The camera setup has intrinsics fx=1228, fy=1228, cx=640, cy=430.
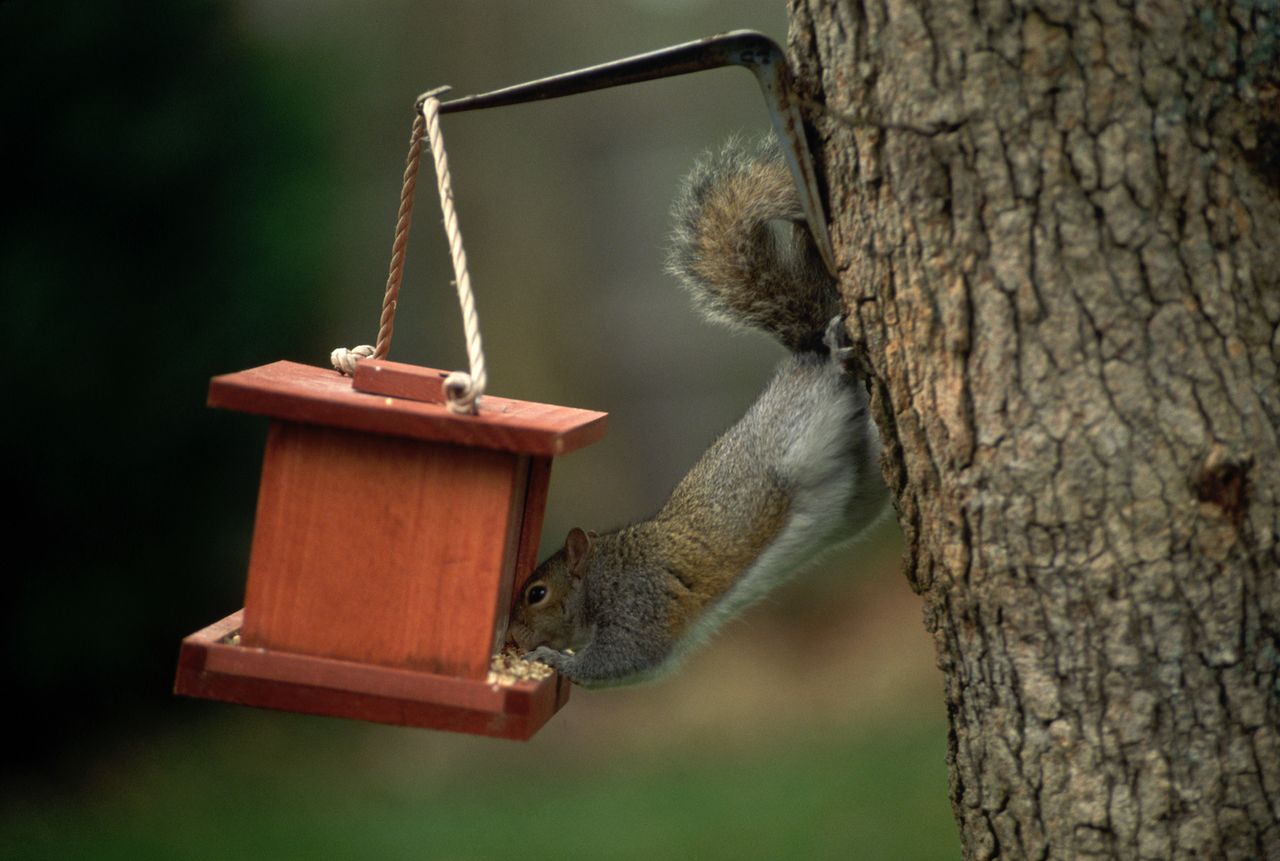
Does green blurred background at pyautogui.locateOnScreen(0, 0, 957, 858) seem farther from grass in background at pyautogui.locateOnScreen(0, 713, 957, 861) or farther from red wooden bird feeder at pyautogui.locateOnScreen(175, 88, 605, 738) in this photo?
red wooden bird feeder at pyautogui.locateOnScreen(175, 88, 605, 738)

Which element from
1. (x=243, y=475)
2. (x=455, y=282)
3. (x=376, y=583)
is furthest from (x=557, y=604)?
(x=243, y=475)

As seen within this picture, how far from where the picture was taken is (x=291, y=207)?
445 centimetres

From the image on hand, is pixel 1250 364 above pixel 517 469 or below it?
above

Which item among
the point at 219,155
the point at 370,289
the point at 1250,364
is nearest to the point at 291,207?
the point at 219,155

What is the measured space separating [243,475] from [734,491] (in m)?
2.55

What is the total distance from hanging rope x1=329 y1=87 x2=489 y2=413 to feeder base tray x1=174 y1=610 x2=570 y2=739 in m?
0.35

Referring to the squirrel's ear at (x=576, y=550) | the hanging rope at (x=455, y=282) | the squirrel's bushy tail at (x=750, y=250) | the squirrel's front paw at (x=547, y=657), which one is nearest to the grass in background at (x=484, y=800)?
the squirrel's ear at (x=576, y=550)

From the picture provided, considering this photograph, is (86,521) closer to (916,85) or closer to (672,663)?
(672,663)

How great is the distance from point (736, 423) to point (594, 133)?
372 centimetres

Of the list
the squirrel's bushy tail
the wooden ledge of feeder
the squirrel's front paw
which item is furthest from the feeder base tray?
the squirrel's bushy tail

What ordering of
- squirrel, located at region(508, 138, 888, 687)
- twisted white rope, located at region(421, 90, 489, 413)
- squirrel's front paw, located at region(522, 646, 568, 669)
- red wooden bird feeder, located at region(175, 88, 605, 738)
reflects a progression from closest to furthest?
twisted white rope, located at region(421, 90, 489, 413), red wooden bird feeder, located at region(175, 88, 605, 738), squirrel's front paw, located at region(522, 646, 568, 669), squirrel, located at region(508, 138, 888, 687)

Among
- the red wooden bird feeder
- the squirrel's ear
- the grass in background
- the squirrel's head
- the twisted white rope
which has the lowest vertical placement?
the grass in background

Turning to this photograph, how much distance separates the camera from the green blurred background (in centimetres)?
409

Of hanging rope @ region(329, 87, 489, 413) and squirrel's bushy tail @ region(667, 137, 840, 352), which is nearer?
hanging rope @ region(329, 87, 489, 413)
